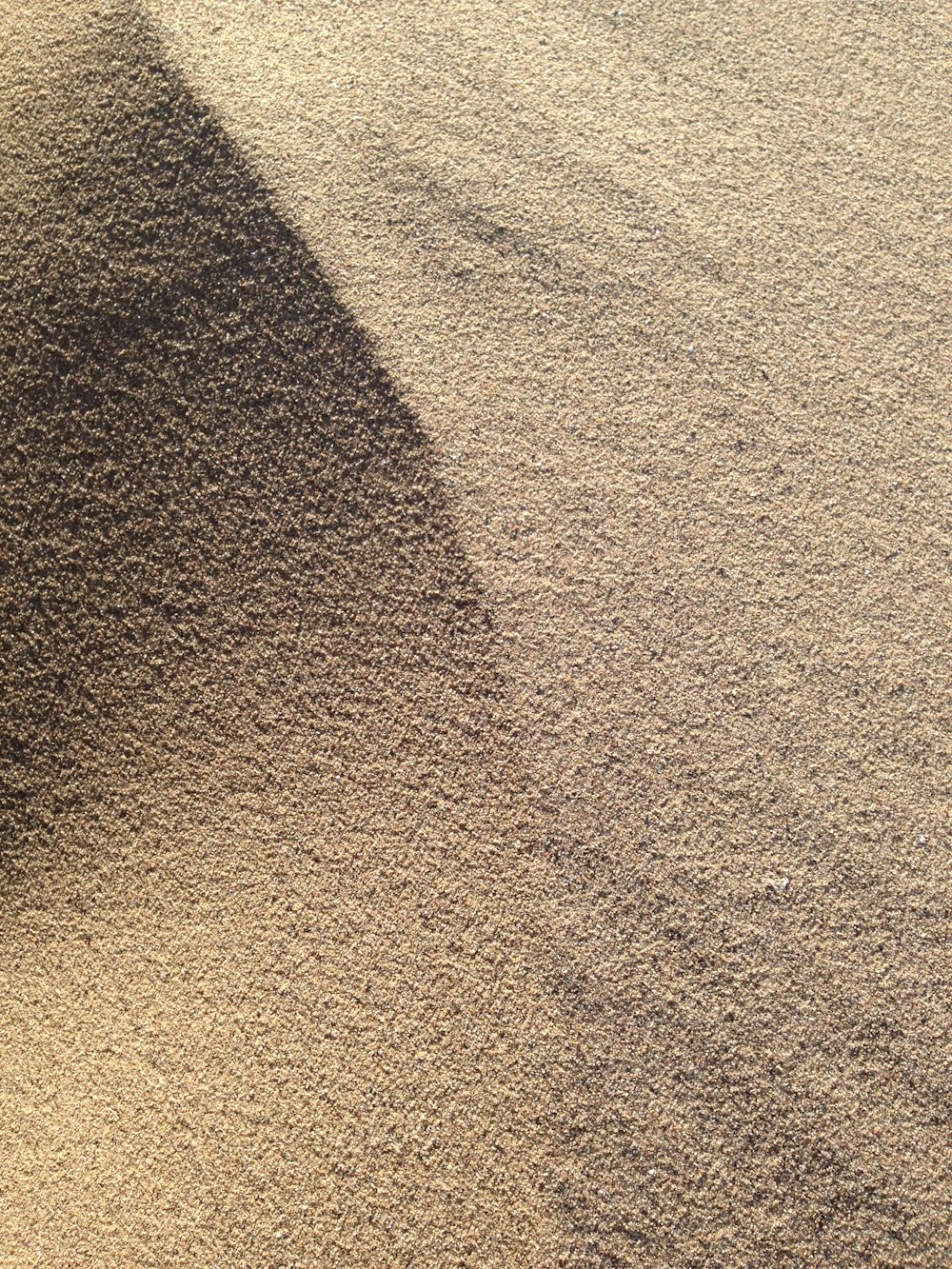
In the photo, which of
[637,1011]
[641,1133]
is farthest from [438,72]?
[641,1133]

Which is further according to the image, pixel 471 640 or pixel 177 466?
pixel 177 466

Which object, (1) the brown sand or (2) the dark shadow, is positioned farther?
(2) the dark shadow

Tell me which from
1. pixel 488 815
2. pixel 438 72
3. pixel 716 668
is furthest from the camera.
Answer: pixel 438 72

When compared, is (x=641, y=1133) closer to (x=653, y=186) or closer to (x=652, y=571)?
(x=652, y=571)

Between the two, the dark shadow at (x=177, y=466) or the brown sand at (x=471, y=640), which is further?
the dark shadow at (x=177, y=466)
